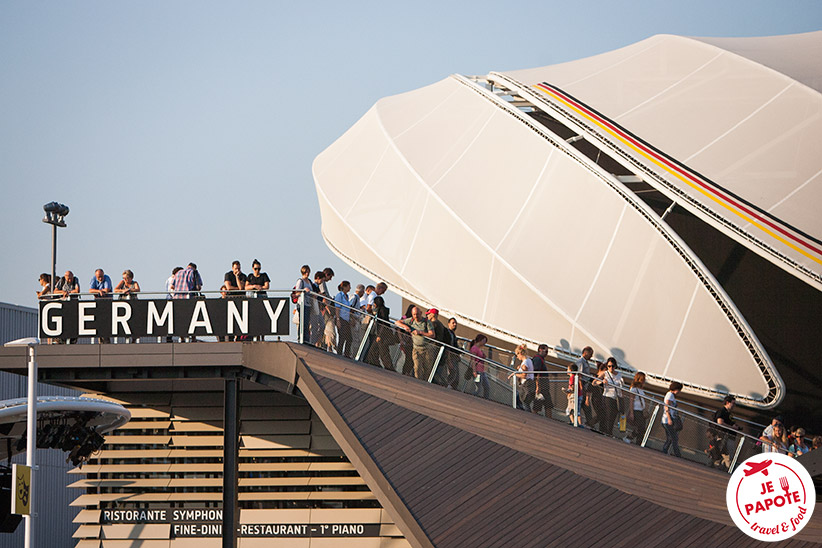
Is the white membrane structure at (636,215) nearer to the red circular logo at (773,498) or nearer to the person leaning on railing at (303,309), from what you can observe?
the person leaning on railing at (303,309)

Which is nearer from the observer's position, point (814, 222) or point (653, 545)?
point (653, 545)

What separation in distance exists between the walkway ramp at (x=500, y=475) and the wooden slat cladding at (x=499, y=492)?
0.02m

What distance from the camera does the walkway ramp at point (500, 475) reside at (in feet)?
45.0

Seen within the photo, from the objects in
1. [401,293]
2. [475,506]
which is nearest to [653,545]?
[475,506]

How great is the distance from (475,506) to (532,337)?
1056 centimetres

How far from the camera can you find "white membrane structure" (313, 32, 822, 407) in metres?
23.1

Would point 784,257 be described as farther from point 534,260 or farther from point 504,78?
point 504,78

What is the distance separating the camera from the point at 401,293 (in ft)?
89.5

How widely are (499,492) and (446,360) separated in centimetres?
357

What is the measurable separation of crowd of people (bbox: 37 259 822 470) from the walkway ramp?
439 mm

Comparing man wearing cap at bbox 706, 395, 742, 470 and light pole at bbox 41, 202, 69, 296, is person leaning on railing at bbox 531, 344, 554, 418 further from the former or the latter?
light pole at bbox 41, 202, 69, 296

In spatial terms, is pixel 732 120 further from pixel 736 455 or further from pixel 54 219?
pixel 54 219

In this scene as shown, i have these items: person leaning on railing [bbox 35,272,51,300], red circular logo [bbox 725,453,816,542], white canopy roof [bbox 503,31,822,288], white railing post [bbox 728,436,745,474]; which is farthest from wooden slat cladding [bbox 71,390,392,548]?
red circular logo [bbox 725,453,816,542]

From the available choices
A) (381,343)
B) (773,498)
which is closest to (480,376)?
(381,343)
